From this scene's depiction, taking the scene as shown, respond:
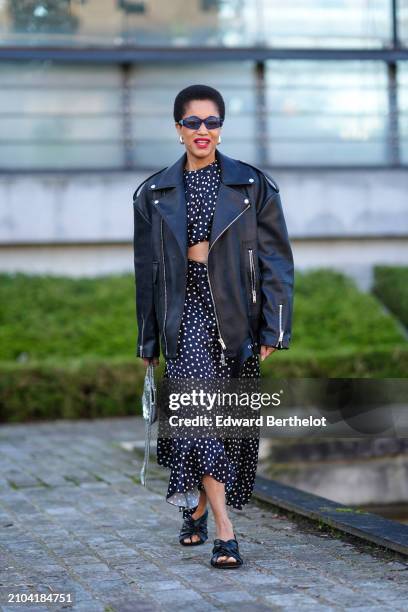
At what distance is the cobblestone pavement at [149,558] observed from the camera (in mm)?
4316

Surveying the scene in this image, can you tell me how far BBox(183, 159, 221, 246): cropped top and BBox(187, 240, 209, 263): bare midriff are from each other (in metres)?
0.02

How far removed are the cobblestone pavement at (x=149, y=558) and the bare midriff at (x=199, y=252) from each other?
1.30 metres

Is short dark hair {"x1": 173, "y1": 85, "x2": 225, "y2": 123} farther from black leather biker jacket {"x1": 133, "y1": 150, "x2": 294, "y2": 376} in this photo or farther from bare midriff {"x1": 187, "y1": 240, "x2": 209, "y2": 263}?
bare midriff {"x1": 187, "y1": 240, "x2": 209, "y2": 263}

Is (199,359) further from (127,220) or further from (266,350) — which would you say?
(127,220)


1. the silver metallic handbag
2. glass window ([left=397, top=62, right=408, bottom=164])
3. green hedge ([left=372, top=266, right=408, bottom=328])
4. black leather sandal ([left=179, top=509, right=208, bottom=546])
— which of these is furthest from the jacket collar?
glass window ([left=397, top=62, right=408, bottom=164])

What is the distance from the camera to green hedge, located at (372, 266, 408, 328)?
1256 cm

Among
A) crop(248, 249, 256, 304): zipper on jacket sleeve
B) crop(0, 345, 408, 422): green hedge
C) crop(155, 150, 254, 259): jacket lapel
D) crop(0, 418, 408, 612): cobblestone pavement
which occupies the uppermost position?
crop(155, 150, 254, 259): jacket lapel

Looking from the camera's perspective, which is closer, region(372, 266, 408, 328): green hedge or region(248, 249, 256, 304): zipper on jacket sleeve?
region(248, 249, 256, 304): zipper on jacket sleeve

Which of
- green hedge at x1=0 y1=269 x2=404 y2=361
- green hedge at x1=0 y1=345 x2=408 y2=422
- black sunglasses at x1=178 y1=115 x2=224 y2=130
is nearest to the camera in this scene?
black sunglasses at x1=178 y1=115 x2=224 y2=130

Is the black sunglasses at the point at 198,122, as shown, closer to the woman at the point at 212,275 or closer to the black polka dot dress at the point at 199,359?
the woman at the point at 212,275

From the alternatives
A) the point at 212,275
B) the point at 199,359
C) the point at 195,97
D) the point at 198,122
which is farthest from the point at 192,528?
the point at 195,97

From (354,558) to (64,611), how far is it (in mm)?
1437

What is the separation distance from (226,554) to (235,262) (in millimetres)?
1230

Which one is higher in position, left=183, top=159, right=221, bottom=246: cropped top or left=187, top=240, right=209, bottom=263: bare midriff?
left=183, top=159, right=221, bottom=246: cropped top
